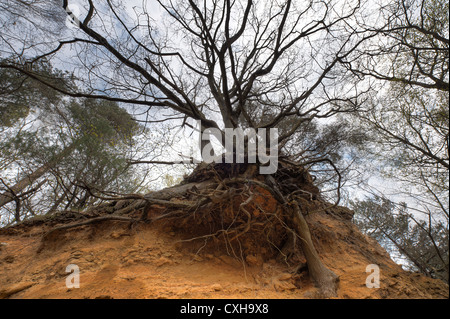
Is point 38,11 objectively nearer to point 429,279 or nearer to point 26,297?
point 26,297

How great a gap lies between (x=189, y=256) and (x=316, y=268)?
148cm

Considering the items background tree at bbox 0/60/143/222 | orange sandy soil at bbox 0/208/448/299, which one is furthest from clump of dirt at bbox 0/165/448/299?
background tree at bbox 0/60/143/222

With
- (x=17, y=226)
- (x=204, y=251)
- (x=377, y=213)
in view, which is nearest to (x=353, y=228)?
(x=377, y=213)

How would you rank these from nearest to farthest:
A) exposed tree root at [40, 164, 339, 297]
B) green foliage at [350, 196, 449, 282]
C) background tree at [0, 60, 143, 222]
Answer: green foliage at [350, 196, 449, 282] < exposed tree root at [40, 164, 339, 297] < background tree at [0, 60, 143, 222]

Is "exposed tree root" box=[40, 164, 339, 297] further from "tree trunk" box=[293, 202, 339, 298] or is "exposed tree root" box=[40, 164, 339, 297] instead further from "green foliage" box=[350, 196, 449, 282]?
"green foliage" box=[350, 196, 449, 282]

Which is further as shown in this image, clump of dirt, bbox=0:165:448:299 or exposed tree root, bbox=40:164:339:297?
exposed tree root, bbox=40:164:339:297

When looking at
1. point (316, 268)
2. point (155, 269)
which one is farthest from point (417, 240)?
point (155, 269)

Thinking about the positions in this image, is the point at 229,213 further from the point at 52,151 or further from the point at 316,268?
the point at 52,151

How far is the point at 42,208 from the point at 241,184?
535 centimetres

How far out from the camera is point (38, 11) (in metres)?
Answer: 3.79

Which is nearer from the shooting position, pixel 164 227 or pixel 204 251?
pixel 204 251

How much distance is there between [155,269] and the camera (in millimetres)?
1855

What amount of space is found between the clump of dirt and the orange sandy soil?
0.03ft

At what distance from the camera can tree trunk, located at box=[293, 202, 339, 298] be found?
1689 millimetres
